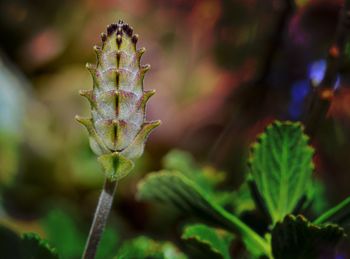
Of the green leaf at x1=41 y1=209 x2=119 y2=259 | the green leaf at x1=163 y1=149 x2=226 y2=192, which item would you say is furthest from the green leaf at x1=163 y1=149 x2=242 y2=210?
the green leaf at x1=41 y1=209 x2=119 y2=259

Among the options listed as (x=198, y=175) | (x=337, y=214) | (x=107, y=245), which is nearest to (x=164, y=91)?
(x=198, y=175)

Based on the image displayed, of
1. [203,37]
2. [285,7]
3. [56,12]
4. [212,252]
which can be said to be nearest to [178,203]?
[212,252]

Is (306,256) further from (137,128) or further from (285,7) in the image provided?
(285,7)

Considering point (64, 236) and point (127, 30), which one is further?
point (64, 236)

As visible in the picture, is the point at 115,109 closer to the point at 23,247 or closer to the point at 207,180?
the point at 23,247

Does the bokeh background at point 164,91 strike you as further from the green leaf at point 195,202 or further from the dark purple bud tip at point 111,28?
the dark purple bud tip at point 111,28

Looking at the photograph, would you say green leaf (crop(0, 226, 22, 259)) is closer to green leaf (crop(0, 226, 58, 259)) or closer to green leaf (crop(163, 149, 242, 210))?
green leaf (crop(0, 226, 58, 259))

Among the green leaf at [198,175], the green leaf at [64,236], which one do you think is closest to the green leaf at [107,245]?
the green leaf at [64,236]
